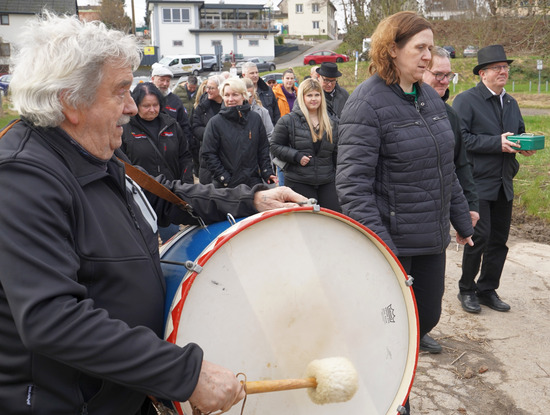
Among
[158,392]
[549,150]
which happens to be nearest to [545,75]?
[549,150]

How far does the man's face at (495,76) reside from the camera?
445 centimetres

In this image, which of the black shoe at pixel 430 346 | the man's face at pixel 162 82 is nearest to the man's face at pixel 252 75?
the man's face at pixel 162 82

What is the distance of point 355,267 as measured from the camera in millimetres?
1890

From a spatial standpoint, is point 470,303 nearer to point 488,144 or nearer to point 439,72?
point 488,144

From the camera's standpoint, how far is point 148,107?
485 centimetres

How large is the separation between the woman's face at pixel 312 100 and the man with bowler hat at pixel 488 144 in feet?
Answer: 4.89

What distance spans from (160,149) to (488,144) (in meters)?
2.75

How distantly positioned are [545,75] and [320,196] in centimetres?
3125

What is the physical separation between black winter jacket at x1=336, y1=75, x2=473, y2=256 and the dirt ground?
1091mm

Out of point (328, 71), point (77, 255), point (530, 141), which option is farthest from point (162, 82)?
point (77, 255)

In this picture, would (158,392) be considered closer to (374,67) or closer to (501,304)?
(374,67)

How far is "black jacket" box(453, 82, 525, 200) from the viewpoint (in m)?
4.47

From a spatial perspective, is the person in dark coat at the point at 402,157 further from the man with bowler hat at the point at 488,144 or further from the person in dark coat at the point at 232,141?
the person in dark coat at the point at 232,141

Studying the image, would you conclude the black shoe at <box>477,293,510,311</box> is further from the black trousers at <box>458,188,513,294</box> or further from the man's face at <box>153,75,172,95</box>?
the man's face at <box>153,75,172,95</box>
